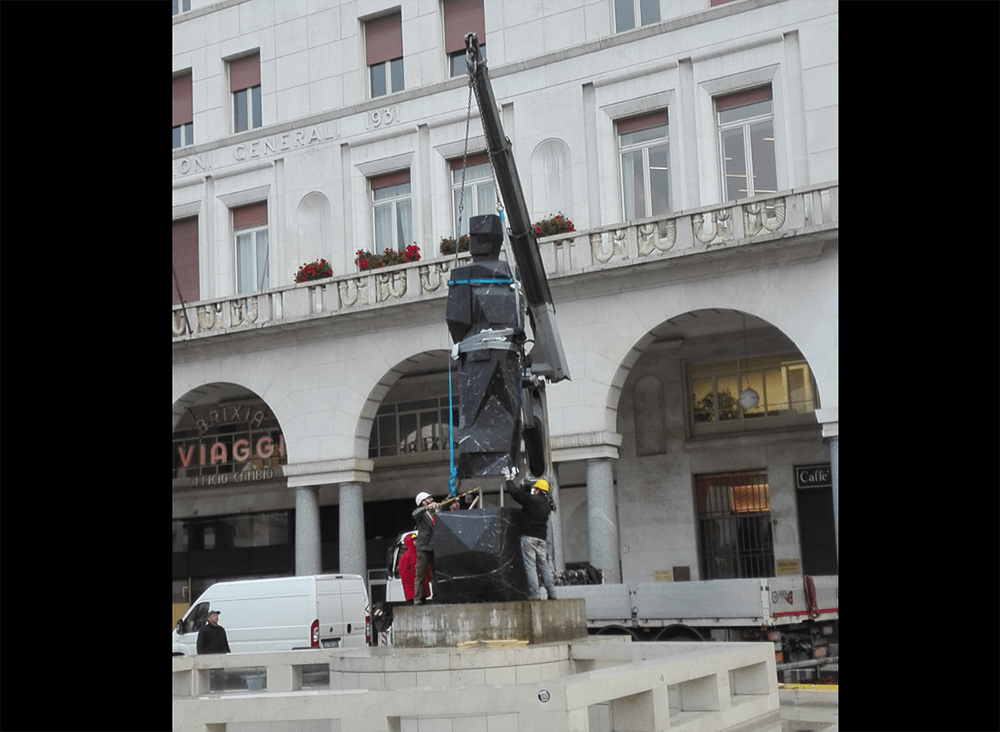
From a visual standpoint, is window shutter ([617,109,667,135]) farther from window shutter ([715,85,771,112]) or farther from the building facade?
window shutter ([715,85,771,112])

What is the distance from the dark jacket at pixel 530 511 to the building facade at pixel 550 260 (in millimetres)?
9139

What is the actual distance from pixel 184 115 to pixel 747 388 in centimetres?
1541

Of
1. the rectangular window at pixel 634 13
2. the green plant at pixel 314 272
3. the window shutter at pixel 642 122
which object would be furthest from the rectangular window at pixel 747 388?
the green plant at pixel 314 272

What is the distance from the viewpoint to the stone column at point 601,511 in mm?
21188

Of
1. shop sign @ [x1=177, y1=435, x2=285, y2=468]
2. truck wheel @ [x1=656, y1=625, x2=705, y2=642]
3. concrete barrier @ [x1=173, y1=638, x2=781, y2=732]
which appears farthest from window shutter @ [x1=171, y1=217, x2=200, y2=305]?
concrete barrier @ [x1=173, y1=638, x2=781, y2=732]

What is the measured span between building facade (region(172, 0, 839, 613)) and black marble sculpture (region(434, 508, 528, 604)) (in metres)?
9.65

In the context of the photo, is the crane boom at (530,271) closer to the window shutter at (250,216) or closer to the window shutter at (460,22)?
the window shutter at (460,22)

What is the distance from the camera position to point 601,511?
2133 cm

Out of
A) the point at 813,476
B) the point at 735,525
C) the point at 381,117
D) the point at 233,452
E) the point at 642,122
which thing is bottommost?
the point at 735,525

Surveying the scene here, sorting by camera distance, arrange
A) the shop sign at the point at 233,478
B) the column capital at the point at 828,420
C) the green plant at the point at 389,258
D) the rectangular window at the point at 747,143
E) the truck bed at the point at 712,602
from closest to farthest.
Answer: the truck bed at the point at 712,602 → the column capital at the point at 828,420 → the rectangular window at the point at 747,143 → the green plant at the point at 389,258 → the shop sign at the point at 233,478

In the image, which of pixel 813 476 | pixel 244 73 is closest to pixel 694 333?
pixel 813 476

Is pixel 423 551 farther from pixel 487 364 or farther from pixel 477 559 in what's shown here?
pixel 487 364

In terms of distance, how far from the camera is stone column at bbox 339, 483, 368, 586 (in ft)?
78.4
